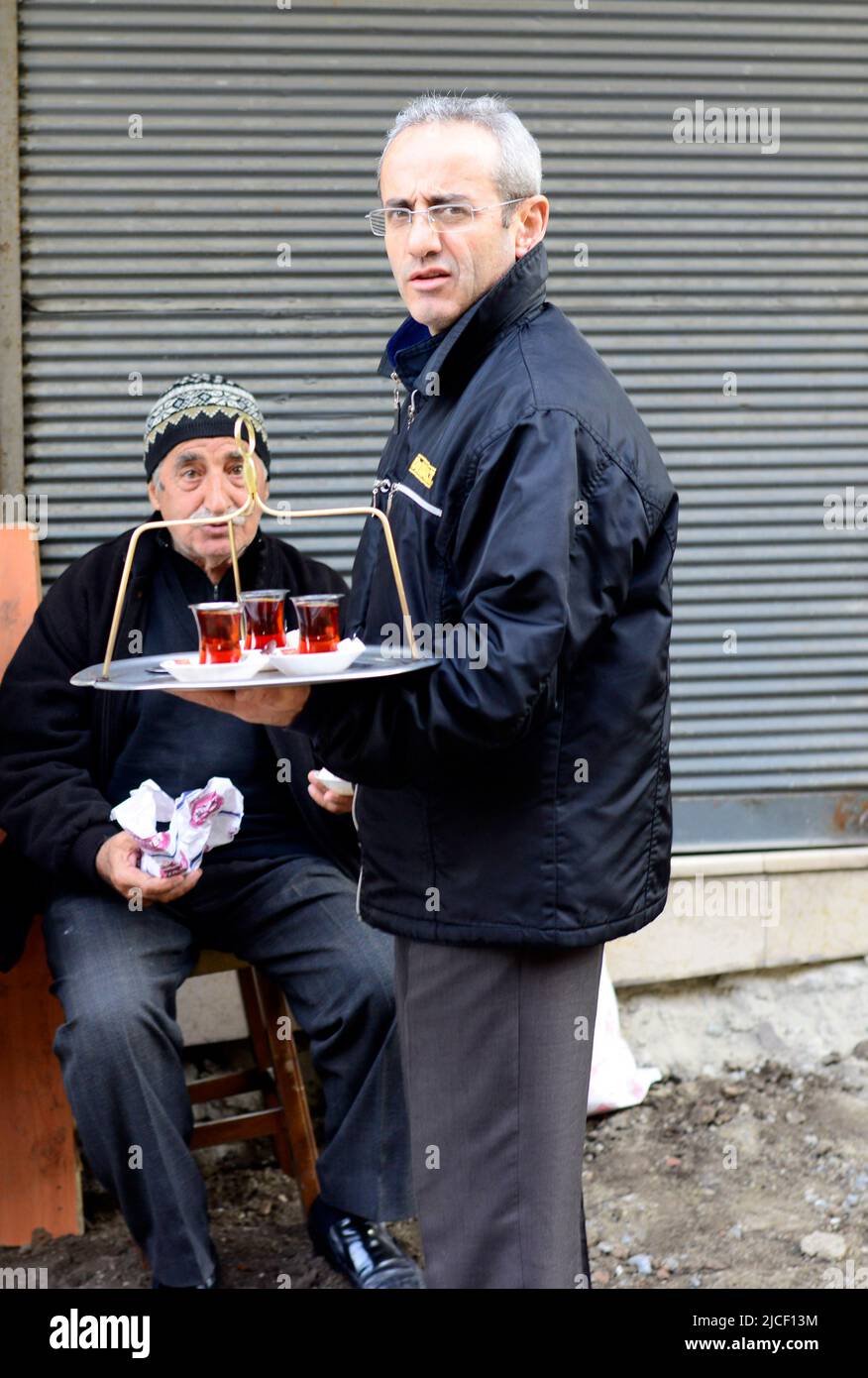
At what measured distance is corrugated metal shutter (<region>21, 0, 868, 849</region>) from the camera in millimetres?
3922

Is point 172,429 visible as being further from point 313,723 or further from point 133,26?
point 313,723

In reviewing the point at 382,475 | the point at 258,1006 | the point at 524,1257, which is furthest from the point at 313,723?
the point at 258,1006

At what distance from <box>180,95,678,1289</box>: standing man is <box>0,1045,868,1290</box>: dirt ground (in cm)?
118

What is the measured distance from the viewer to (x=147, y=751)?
3.42 m

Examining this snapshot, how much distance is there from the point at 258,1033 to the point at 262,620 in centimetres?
188

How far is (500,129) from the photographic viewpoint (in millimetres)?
2205

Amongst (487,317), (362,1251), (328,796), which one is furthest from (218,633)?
(362,1251)

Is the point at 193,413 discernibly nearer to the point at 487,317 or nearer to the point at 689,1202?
the point at 487,317

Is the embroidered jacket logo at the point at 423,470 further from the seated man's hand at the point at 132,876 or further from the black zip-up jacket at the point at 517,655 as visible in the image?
the seated man's hand at the point at 132,876

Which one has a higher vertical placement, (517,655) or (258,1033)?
(517,655)

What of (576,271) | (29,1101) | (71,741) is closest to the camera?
(71,741)

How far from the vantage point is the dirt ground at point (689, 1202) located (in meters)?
3.34

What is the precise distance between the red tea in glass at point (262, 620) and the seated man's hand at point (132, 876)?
1162mm

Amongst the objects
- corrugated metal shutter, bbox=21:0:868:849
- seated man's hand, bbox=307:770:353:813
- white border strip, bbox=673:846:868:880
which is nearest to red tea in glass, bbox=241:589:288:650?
seated man's hand, bbox=307:770:353:813
